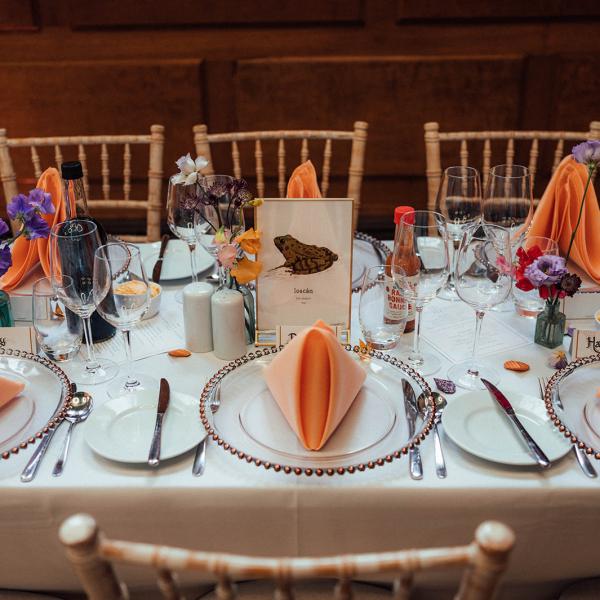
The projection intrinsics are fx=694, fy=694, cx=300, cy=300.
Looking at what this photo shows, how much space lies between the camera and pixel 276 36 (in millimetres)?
2998

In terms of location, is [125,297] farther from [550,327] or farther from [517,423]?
[550,327]

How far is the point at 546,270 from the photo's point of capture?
1248 millimetres

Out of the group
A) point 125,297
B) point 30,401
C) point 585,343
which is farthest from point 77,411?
point 585,343

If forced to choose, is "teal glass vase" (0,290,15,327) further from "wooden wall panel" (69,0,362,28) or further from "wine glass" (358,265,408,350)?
"wooden wall panel" (69,0,362,28)

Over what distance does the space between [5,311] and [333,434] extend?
71 cm

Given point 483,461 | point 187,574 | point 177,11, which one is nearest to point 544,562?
point 483,461

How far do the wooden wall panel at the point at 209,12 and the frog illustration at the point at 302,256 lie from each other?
1.97m

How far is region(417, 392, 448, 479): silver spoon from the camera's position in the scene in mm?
1008

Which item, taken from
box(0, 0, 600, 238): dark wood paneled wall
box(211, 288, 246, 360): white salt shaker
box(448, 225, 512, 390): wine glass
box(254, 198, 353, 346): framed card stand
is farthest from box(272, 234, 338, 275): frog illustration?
box(0, 0, 600, 238): dark wood paneled wall

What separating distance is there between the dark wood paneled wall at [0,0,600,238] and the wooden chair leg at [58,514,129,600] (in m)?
2.65

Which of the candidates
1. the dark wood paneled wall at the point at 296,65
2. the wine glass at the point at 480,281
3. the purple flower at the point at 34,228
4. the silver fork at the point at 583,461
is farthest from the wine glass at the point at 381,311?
the dark wood paneled wall at the point at 296,65

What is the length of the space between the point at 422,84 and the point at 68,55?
1.55 m

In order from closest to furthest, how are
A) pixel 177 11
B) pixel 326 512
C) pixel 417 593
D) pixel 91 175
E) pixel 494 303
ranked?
pixel 326 512
pixel 417 593
pixel 494 303
pixel 177 11
pixel 91 175

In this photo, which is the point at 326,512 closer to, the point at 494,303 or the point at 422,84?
the point at 494,303
